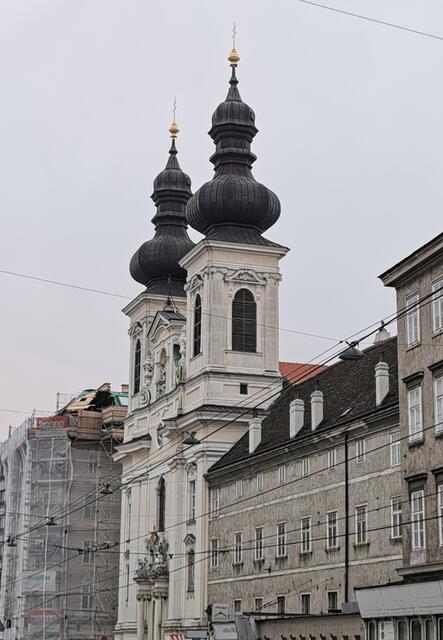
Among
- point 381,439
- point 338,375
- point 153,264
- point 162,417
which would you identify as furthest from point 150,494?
point 381,439

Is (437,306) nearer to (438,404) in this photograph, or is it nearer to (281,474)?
(438,404)

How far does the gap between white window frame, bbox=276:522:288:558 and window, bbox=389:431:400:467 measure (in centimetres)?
989

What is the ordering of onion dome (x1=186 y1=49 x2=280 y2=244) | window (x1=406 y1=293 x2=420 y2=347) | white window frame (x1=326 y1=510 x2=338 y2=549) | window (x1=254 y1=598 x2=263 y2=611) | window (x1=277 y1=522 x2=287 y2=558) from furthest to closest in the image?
onion dome (x1=186 y1=49 x2=280 y2=244)
window (x1=254 y1=598 x2=263 y2=611)
window (x1=277 y1=522 x2=287 y2=558)
white window frame (x1=326 y1=510 x2=338 y2=549)
window (x1=406 y1=293 x2=420 y2=347)

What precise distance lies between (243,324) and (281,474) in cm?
1509

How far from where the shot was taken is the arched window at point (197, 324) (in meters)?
65.6

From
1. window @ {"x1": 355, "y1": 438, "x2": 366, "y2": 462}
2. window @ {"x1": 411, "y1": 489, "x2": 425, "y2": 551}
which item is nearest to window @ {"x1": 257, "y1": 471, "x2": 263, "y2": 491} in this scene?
window @ {"x1": 355, "y1": 438, "x2": 366, "y2": 462}

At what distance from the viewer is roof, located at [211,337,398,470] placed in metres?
45.9

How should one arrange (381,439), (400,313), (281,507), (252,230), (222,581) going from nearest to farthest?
(400,313)
(381,439)
(281,507)
(222,581)
(252,230)

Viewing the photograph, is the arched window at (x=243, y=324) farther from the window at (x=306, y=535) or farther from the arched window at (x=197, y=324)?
the window at (x=306, y=535)

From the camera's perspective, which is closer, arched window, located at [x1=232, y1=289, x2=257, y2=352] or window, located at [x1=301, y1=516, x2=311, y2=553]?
window, located at [x1=301, y1=516, x2=311, y2=553]

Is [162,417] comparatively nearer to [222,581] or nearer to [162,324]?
[162,324]

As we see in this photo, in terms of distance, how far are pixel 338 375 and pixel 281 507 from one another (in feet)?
21.0

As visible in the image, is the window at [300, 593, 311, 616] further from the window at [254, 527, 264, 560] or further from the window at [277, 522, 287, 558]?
the window at [254, 527, 264, 560]

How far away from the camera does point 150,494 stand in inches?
2724
